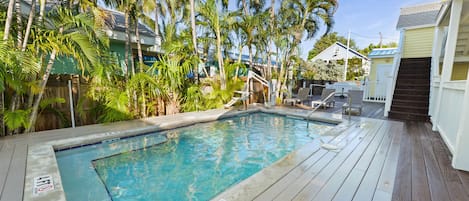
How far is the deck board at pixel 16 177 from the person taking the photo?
2.02 m

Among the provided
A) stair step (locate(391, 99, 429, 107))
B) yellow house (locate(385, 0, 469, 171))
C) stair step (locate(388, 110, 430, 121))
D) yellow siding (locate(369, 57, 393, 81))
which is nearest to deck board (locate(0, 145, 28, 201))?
yellow house (locate(385, 0, 469, 171))

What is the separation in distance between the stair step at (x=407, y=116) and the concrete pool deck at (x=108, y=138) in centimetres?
119

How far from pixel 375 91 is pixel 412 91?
130 inches

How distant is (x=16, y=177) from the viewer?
238cm

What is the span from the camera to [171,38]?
7.38 meters

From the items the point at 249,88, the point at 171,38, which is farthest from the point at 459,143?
the point at 171,38

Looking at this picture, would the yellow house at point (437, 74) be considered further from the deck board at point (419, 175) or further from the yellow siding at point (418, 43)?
the deck board at point (419, 175)

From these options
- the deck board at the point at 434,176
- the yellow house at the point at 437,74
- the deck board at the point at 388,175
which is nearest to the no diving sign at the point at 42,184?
the deck board at the point at 388,175

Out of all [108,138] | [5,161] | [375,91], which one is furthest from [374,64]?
[5,161]

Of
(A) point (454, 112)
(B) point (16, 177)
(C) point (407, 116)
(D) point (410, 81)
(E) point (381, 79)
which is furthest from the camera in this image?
(E) point (381, 79)

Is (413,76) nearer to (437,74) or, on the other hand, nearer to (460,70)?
(460,70)

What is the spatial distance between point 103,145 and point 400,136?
6.03 meters

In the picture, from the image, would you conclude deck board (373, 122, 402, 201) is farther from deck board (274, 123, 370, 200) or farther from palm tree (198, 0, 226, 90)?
palm tree (198, 0, 226, 90)

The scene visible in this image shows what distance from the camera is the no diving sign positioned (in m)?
2.09
